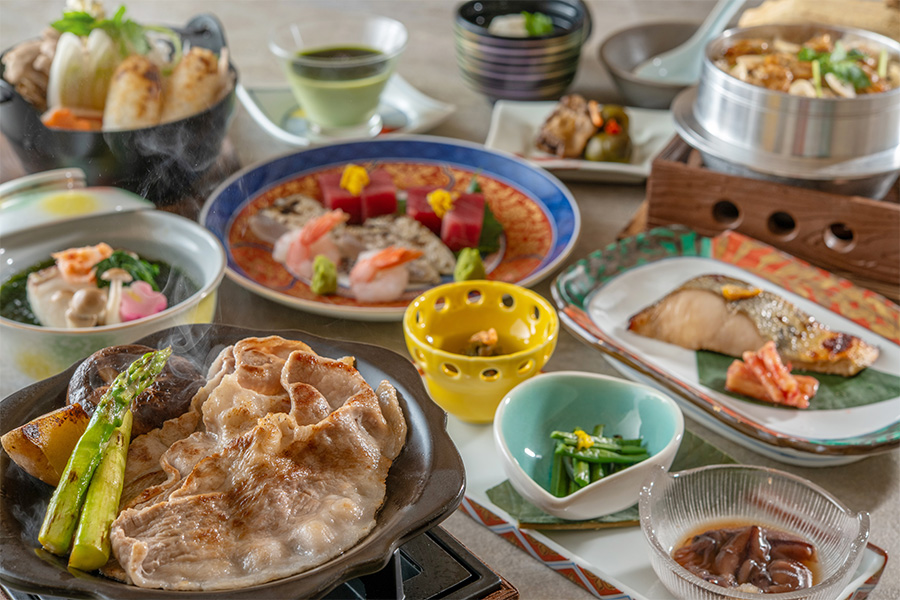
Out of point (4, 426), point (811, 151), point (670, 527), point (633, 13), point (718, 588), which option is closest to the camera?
point (4, 426)

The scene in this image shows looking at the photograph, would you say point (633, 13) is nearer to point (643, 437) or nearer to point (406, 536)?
point (643, 437)

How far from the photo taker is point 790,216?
7.04ft

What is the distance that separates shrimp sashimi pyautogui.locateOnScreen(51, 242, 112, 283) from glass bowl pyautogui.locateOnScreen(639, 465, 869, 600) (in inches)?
44.9

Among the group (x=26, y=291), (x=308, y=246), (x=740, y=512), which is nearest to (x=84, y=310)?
(x=26, y=291)

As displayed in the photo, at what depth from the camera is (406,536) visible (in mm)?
898

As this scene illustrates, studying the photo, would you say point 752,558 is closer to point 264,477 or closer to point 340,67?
point 264,477

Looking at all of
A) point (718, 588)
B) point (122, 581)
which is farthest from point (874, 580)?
point (122, 581)

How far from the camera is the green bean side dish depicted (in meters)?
1.40

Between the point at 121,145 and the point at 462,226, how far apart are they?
2.73ft

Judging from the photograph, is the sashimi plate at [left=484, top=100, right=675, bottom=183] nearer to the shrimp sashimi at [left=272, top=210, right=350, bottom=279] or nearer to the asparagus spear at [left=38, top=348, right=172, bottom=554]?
the shrimp sashimi at [left=272, top=210, right=350, bottom=279]

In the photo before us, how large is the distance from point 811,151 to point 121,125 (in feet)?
5.43

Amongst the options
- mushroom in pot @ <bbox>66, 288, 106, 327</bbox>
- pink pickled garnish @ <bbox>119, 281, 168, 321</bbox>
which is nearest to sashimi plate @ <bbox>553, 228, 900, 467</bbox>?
pink pickled garnish @ <bbox>119, 281, 168, 321</bbox>

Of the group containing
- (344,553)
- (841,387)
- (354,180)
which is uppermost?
(344,553)

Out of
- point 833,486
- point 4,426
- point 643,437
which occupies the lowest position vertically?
point 833,486
